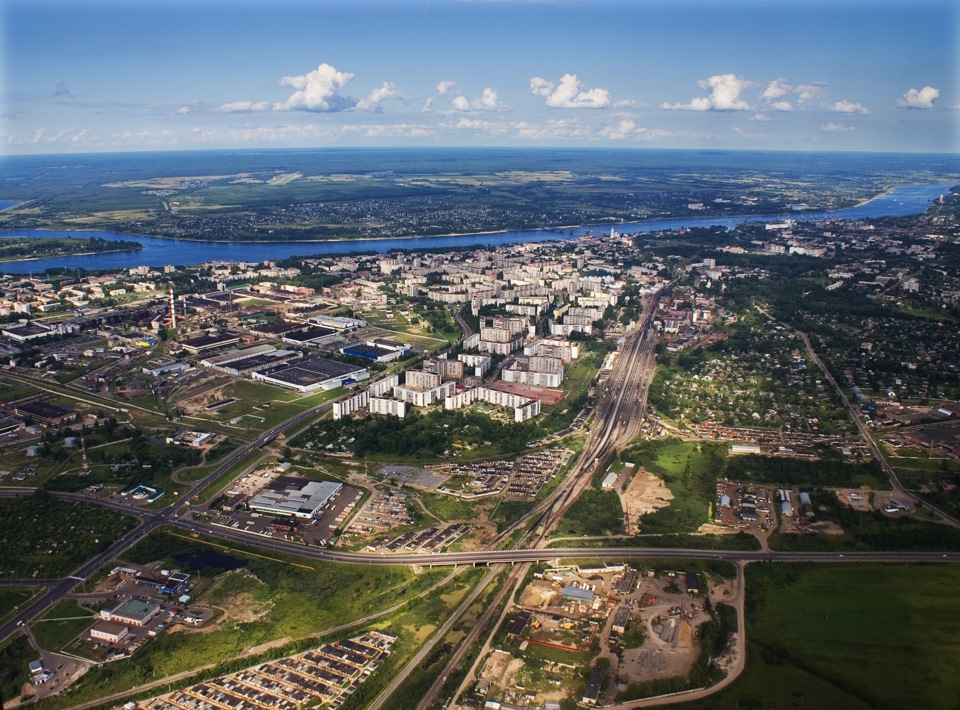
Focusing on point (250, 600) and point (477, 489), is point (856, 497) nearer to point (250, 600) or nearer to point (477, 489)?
point (477, 489)

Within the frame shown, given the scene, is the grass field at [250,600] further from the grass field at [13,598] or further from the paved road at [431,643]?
the grass field at [13,598]

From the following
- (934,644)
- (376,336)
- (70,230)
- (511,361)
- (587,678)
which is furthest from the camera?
(70,230)

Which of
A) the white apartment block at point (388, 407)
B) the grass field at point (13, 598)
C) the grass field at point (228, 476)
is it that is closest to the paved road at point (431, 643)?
the grass field at point (13, 598)

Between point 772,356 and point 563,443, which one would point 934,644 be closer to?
point 563,443

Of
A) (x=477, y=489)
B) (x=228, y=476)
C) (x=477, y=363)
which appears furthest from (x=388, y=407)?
(x=477, y=489)

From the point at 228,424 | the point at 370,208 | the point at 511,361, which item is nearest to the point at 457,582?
the point at 228,424

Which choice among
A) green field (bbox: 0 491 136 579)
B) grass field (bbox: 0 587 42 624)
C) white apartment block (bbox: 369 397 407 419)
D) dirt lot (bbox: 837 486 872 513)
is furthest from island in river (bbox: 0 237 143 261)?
dirt lot (bbox: 837 486 872 513)
